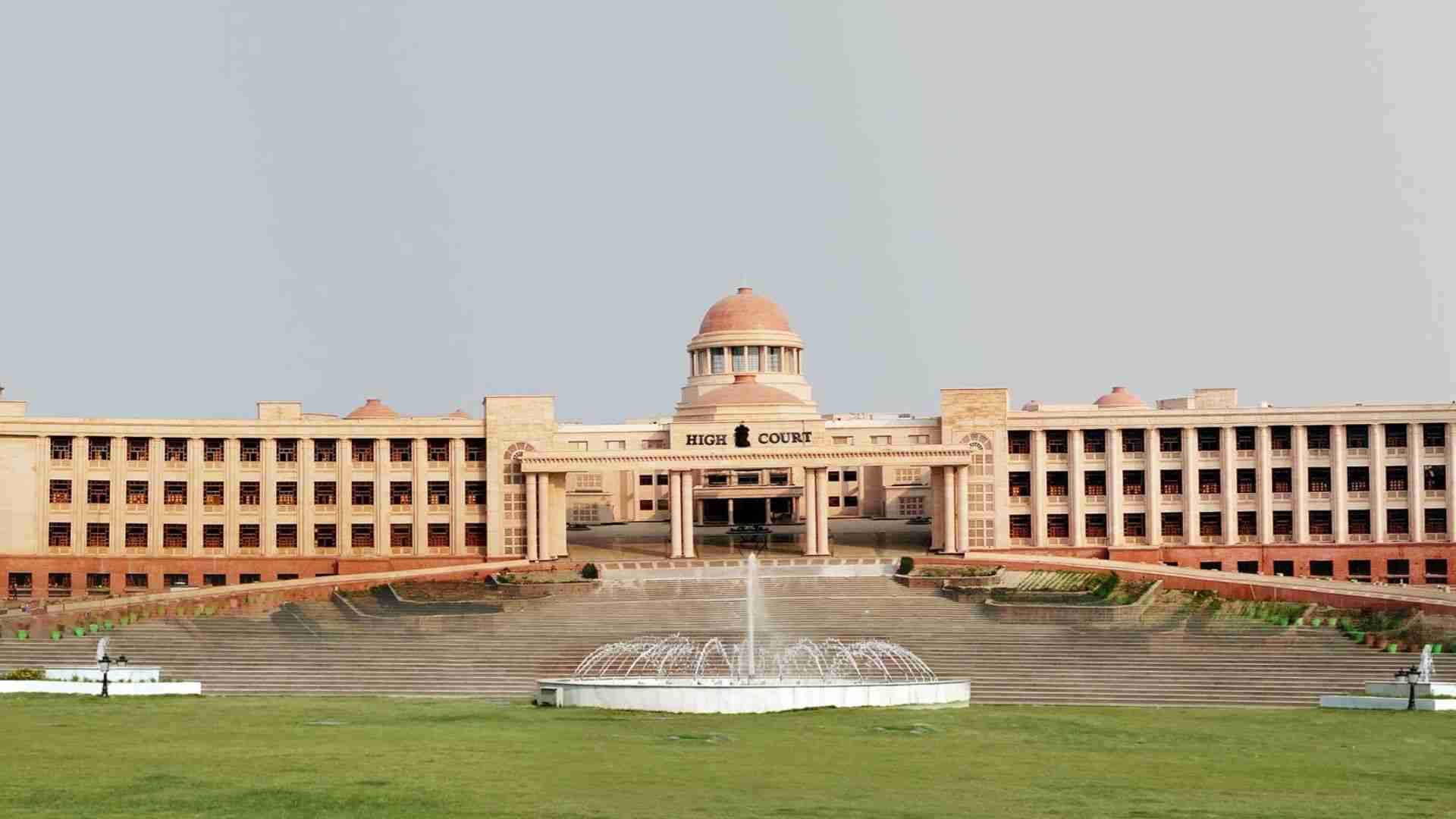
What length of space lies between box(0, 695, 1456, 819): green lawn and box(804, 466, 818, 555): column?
4014 centimetres

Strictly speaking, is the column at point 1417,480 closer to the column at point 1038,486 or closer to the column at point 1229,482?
the column at point 1229,482

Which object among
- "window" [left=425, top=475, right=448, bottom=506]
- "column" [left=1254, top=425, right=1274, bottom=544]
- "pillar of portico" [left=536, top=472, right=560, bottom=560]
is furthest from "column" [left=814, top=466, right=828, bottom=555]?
"column" [left=1254, top=425, right=1274, bottom=544]

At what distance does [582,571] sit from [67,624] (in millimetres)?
19737

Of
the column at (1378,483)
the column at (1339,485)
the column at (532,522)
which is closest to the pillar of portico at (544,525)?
the column at (532,522)

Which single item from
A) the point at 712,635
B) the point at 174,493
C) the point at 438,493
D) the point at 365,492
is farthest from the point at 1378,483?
the point at 174,493

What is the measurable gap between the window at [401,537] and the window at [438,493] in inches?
60.2

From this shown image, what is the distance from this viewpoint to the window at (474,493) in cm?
8925

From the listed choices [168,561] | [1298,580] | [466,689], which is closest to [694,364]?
[168,561]

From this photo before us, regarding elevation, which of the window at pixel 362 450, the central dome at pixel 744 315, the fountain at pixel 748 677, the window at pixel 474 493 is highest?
the central dome at pixel 744 315

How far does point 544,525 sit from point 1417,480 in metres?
38.2

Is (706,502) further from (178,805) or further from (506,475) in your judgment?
(178,805)

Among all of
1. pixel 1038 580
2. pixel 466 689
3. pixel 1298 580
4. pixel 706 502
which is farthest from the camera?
pixel 706 502

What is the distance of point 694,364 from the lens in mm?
112625

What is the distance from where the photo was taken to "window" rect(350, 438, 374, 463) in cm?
8962
